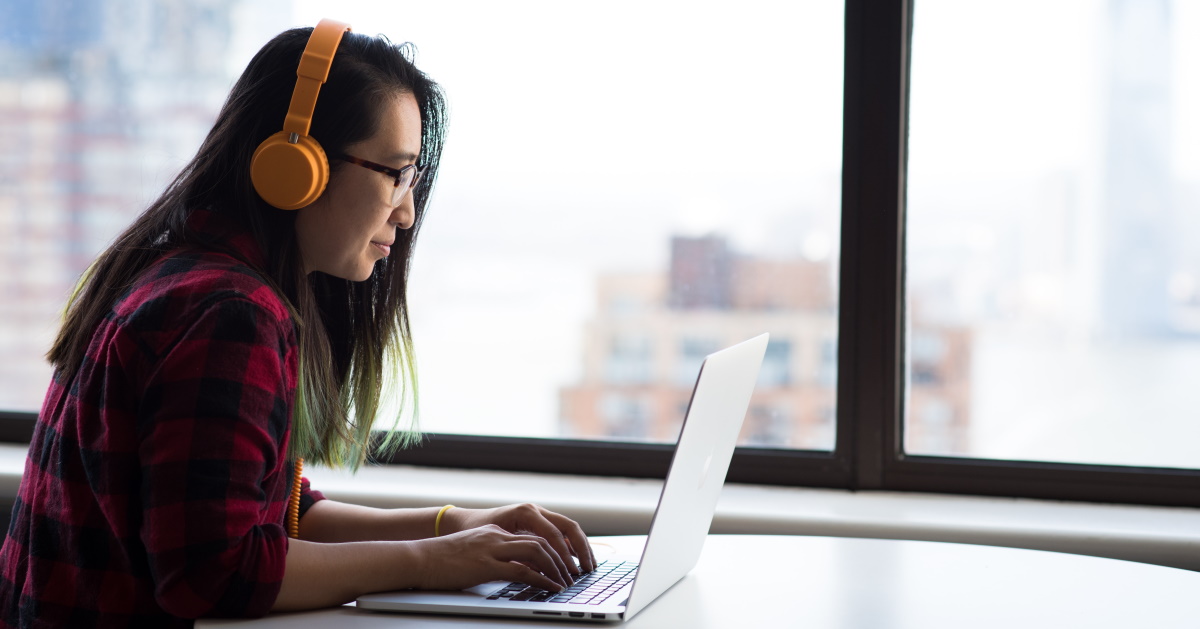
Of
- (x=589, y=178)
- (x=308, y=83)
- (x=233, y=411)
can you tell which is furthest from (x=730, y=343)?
(x=233, y=411)

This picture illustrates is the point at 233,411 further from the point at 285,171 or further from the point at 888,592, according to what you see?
the point at 888,592

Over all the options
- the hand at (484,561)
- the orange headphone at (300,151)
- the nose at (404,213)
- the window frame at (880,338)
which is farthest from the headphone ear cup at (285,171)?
the window frame at (880,338)

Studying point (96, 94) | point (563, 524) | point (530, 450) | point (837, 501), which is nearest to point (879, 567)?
point (563, 524)

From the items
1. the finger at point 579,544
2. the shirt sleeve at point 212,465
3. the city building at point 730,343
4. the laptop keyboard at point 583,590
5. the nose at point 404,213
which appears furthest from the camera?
the city building at point 730,343

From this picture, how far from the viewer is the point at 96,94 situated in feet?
7.02

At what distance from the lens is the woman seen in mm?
857

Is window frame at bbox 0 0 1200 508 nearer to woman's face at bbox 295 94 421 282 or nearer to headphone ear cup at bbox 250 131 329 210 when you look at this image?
woman's face at bbox 295 94 421 282

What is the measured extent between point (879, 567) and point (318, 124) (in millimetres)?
772

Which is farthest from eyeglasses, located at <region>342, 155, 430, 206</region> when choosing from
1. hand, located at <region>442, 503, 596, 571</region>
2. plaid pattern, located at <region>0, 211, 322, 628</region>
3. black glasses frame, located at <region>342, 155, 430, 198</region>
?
hand, located at <region>442, 503, 596, 571</region>

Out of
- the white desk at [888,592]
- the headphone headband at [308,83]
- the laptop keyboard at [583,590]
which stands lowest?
the white desk at [888,592]

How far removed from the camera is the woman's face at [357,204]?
1087mm

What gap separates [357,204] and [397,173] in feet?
0.18

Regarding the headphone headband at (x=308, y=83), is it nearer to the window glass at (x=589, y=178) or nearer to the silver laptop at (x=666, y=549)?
the silver laptop at (x=666, y=549)

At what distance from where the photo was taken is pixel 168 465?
841 mm
